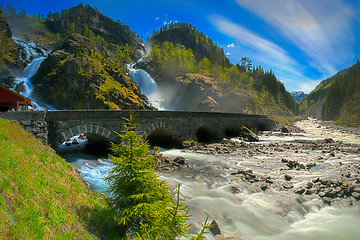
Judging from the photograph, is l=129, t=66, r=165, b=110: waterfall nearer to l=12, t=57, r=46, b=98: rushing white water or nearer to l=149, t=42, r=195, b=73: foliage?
l=149, t=42, r=195, b=73: foliage

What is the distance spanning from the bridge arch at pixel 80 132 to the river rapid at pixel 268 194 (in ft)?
7.22

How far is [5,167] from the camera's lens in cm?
512

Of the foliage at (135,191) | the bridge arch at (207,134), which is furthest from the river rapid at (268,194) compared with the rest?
the bridge arch at (207,134)

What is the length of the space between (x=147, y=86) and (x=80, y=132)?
68.6 meters

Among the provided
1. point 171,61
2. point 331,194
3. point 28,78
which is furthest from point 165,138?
point 171,61

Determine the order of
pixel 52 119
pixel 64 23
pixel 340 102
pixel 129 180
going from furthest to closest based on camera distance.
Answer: pixel 64 23 → pixel 340 102 → pixel 52 119 → pixel 129 180

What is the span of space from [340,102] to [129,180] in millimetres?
136893

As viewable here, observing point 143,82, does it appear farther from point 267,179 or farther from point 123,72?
point 267,179

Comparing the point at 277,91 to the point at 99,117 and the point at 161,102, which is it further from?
the point at 99,117

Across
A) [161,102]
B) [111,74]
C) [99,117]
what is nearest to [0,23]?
[111,74]

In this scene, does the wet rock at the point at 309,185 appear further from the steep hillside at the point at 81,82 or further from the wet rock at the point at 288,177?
the steep hillside at the point at 81,82

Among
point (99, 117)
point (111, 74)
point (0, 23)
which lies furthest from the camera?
point (0, 23)

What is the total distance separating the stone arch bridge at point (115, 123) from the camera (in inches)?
537

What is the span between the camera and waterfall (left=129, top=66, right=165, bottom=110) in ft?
263
